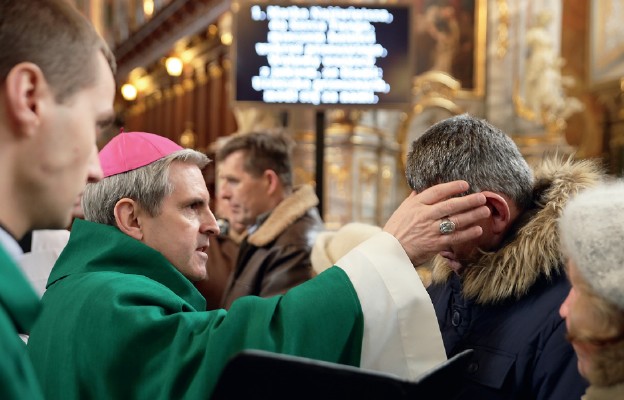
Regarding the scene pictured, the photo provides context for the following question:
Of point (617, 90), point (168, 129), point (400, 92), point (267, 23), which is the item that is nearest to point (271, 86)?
point (267, 23)

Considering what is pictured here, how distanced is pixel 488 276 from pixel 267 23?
11.7 ft

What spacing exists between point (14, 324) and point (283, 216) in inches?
126

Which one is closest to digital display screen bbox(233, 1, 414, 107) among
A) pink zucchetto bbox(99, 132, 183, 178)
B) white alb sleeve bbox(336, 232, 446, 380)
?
pink zucchetto bbox(99, 132, 183, 178)

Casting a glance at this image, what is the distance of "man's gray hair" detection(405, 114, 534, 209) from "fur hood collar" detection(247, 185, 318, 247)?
2197 millimetres

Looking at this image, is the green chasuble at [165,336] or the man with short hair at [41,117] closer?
the man with short hair at [41,117]

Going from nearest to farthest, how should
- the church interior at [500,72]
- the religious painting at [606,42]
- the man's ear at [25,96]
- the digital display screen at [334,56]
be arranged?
the man's ear at [25,96] → the digital display screen at [334,56] → the church interior at [500,72] → the religious painting at [606,42]

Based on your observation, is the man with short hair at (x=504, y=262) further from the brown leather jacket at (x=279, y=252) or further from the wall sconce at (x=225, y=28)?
the wall sconce at (x=225, y=28)

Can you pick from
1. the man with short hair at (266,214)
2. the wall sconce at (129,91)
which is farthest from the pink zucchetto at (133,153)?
the wall sconce at (129,91)

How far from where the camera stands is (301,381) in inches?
59.8

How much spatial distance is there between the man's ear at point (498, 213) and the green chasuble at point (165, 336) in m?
0.42

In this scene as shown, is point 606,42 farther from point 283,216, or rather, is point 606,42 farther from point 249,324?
point 249,324

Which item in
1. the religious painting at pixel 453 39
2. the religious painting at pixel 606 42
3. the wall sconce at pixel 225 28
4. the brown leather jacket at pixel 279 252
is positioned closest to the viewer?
the brown leather jacket at pixel 279 252

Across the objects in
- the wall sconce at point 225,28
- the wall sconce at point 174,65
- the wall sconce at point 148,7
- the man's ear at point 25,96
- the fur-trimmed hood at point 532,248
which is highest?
the wall sconce at point 148,7

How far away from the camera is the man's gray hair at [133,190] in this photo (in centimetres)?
248
